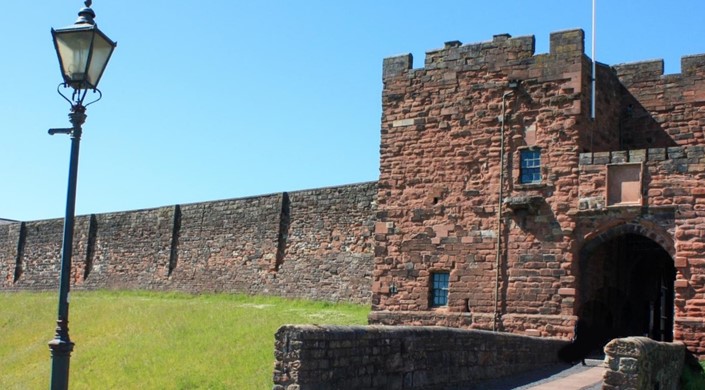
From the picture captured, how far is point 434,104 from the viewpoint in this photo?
Answer: 20359 mm

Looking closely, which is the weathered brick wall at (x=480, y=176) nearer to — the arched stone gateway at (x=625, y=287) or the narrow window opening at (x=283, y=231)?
the arched stone gateway at (x=625, y=287)

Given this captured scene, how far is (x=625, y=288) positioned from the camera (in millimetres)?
20703

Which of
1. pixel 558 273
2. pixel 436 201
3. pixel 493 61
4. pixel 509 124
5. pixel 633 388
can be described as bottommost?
pixel 633 388

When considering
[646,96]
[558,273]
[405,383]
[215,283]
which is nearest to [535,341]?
[558,273]

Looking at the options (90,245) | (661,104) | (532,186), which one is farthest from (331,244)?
(90,245)

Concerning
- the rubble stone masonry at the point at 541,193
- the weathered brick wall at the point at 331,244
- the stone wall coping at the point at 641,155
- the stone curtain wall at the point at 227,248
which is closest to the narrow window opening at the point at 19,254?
the stone curtain wall at the point at 227,248

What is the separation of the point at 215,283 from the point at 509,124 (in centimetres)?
1630

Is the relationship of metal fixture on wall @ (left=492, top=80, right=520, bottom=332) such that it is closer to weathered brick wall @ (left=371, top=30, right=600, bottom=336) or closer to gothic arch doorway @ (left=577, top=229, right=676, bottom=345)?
weathered brick wall @ (left=371, top=30, right=600, bottom=336)

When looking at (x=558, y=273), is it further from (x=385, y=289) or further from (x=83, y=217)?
(x=83, y=217)

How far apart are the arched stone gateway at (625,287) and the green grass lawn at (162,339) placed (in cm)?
627

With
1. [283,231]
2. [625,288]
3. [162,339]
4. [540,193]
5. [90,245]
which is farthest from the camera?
[90,245]

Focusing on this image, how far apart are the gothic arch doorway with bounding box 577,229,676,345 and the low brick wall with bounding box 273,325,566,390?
5187 millimetres

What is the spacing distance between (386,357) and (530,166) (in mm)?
10000

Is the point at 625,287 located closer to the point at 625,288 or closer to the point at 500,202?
the point at 625,288
